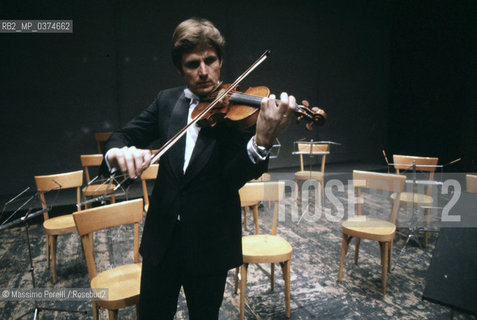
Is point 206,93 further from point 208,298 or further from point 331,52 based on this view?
point 331,52

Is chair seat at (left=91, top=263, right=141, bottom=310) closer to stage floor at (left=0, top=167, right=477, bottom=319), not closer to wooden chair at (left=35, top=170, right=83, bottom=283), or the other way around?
stage floor at (left=0, top=167, right=477, bottom=319)

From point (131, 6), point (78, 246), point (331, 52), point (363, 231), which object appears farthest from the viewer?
point (331, 52)

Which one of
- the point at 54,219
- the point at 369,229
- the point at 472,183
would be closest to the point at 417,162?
Result: the point at 472,183

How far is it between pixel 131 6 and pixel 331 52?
4189 millimetres

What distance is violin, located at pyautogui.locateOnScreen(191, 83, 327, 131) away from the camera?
1107mm

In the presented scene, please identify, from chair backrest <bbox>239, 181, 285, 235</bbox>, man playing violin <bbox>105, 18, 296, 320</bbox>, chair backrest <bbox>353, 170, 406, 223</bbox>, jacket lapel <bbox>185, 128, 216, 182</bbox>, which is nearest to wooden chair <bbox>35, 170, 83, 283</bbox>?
chair backrest <bbox>239, 181, 285, 235</bbox>

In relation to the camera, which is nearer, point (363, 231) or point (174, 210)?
point (174, 210)

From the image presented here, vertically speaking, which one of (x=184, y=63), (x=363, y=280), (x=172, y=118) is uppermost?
(x=184, y=63)

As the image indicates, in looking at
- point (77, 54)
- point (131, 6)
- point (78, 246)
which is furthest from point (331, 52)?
point (78, 246)

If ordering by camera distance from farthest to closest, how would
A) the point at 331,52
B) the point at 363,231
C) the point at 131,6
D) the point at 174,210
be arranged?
the point at 331,52, the point at 131,6, the point at 363,231, the point at 174,210

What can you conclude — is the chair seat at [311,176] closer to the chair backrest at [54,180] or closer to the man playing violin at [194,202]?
the chair backrest at [54,180]

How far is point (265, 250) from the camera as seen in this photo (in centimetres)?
206

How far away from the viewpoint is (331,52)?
671 centimetres

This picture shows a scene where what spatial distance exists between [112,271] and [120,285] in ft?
0.59
